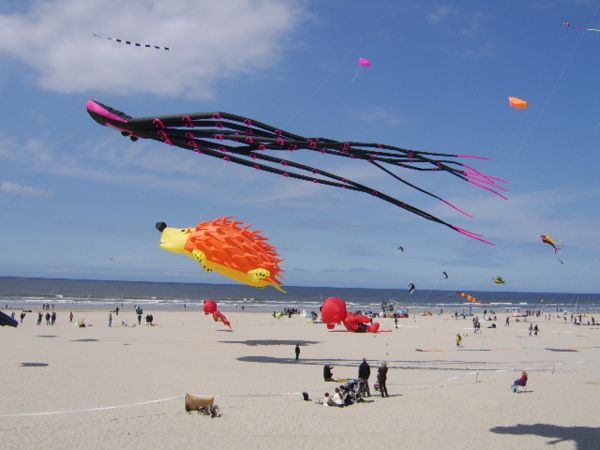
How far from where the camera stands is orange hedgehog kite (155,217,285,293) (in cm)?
1862

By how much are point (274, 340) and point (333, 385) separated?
1468 cm

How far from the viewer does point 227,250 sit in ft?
61.2

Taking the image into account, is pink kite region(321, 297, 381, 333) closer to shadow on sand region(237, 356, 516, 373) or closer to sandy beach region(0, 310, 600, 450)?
sandy beach region(0, 310, 600, 450)

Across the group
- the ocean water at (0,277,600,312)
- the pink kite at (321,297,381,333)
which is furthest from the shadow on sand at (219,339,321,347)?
the ocean water at (0,277,600,312)

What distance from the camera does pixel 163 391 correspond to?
16.1 meters

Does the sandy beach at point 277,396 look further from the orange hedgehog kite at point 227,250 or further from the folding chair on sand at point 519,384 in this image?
the orange hedgehog kite at point 227,250

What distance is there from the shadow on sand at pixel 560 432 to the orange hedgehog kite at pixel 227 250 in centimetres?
843

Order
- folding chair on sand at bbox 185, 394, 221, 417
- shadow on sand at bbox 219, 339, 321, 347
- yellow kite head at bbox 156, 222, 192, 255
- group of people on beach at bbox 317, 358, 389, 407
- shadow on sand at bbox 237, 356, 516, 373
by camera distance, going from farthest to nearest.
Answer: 1. shadow on sand at bbox 219, 339, 321, 347
2. shadow on sand at bbox 237, 356, 516, 373
3. yellow kite head at bbox 156, 222, 192, 255
4. group of people on beach at bbox 317, 358, 389, 407
5. folding chair on sand at bbox 185, 394, 221, 417

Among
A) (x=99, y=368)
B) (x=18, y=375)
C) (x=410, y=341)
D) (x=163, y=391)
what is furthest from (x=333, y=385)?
(x=410, y=341)

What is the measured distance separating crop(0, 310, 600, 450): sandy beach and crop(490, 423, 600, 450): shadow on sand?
0.04 meters

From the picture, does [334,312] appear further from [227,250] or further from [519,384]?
[519,384]

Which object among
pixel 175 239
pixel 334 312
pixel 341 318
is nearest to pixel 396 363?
pixel 341 318

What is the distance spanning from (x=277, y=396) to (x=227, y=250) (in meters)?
5.32

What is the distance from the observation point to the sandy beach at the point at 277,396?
11.5 meters
